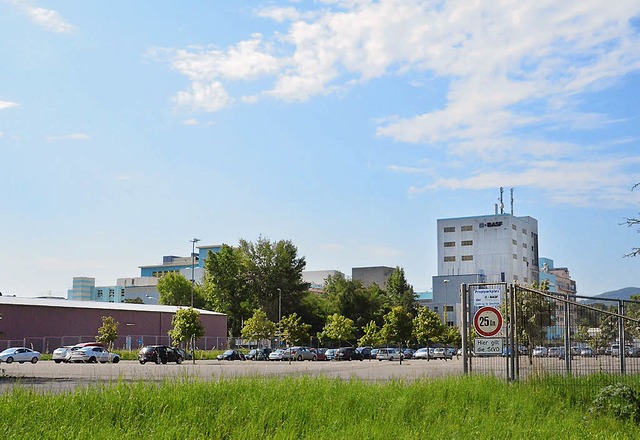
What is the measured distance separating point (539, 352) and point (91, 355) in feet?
157

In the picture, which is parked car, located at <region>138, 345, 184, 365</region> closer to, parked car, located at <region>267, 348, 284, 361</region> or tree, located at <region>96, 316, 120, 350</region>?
tree, located at <region>96, 316, 120, 350</region>

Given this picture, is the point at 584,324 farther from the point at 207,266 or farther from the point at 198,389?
the point at 207,266

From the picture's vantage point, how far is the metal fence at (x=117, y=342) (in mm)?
67312

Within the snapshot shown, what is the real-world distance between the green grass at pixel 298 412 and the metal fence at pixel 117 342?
2293 inches

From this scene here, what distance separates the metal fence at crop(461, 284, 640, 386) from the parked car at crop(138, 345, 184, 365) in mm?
41066

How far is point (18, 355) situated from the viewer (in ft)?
193

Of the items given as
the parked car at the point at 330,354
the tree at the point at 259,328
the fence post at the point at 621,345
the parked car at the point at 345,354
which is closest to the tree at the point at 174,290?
the tree at the point at 259,328

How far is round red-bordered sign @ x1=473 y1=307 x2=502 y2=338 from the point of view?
62.5 ft

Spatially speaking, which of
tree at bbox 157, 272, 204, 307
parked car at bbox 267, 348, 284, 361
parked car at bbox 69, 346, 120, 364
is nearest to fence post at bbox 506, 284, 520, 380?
parked car at bbox 69, 346, 120, 364

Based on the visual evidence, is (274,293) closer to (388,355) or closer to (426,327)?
(388,355)

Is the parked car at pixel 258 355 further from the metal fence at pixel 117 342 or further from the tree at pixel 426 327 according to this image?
the tree at pixel 426 327

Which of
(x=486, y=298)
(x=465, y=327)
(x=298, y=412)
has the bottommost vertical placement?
(x=298, y=412)

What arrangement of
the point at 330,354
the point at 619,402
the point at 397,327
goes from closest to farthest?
the point at 619,402
the point at 397,327
the point at 330,354

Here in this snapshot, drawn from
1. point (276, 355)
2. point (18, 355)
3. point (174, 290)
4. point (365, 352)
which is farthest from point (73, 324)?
point (174, 290)
